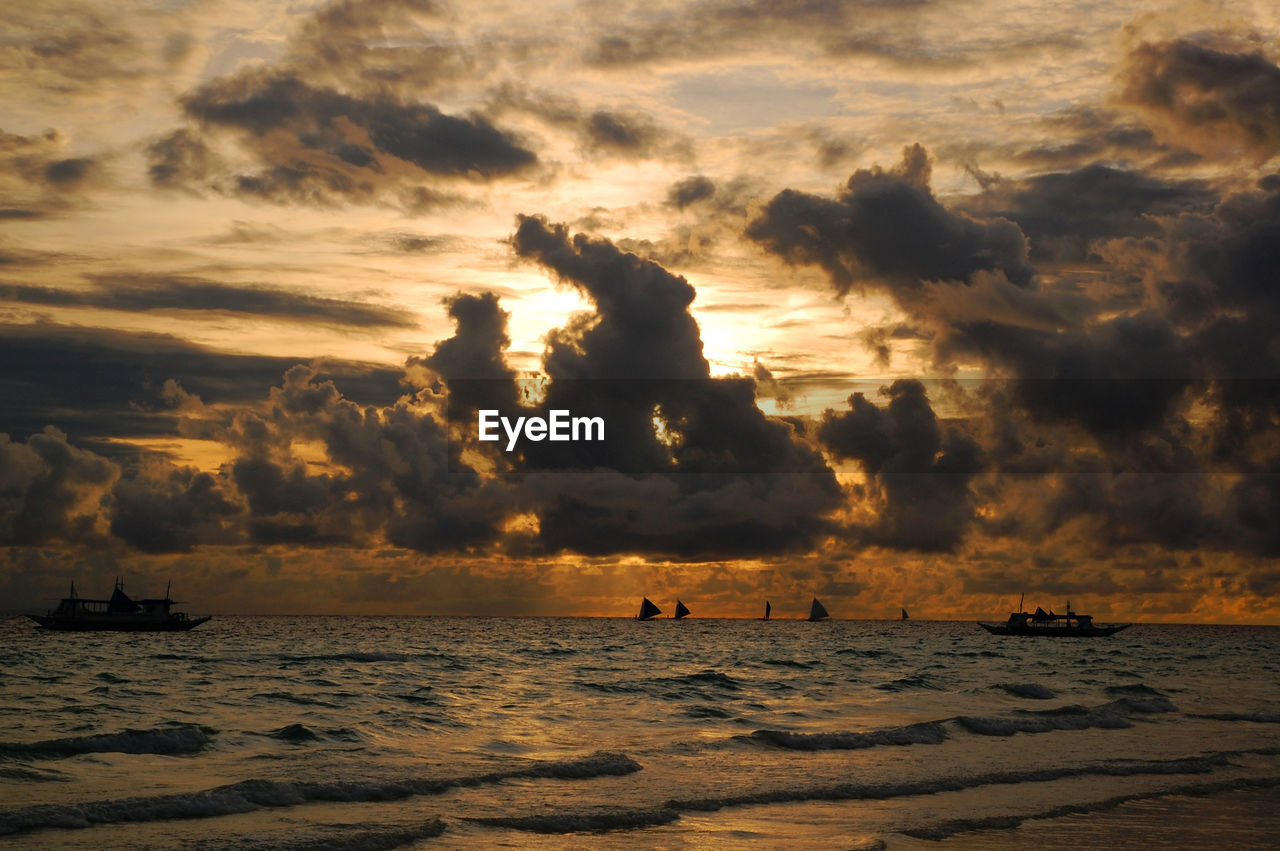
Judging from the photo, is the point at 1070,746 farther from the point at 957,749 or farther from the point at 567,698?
the point at 567,698

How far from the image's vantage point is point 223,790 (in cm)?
2592

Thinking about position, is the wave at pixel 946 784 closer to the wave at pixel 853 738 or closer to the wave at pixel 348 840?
the wave at pixel 348 840

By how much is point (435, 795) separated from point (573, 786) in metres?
3.95

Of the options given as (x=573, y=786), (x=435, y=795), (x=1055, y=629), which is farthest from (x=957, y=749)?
(x=1055, y=629)

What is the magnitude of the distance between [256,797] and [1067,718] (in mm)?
38262

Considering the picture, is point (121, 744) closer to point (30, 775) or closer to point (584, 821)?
point (30, 775)

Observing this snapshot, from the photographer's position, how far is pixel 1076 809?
26.6 metres

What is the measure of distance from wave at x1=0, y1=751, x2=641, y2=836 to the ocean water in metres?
0.08

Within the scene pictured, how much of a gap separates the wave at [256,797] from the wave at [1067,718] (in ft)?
63.6

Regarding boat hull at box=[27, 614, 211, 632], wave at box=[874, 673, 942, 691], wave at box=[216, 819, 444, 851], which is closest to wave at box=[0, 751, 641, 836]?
wave at box=[216, 819, 444, 851]

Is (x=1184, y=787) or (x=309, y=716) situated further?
(x=309, y=716)

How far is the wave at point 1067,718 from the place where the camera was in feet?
146

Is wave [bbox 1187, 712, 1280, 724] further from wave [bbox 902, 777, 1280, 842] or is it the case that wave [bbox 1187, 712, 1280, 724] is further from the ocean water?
wave [bbox 902, 777, 1280, 842]

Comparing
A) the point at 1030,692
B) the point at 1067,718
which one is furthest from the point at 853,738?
the point at 1030,692
